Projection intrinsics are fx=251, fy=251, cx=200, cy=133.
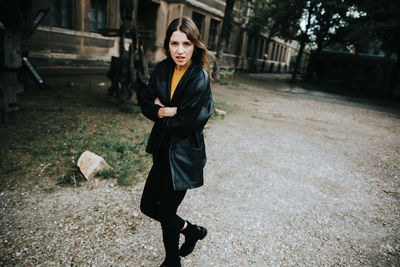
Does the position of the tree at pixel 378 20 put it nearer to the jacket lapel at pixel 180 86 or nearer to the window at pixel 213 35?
the window at pixel 213 35

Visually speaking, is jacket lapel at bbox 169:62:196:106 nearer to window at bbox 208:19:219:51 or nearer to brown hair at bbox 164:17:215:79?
brown hair at bbox 164:17:215:79

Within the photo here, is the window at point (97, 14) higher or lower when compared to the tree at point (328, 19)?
lower

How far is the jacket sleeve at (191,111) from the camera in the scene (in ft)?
5.38

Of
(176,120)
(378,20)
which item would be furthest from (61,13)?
(378,20)

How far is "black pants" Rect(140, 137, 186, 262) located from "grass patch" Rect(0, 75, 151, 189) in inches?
61.7

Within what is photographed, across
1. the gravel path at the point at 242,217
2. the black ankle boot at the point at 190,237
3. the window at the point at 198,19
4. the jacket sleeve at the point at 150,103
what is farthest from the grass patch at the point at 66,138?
the window at the point at 198,19

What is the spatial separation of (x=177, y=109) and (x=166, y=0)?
16.5 metres

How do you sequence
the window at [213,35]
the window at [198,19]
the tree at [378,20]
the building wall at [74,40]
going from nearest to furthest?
the building wall at [74,40] < the tree at [378,20] < the window at [198,19] < the window at [213,35]

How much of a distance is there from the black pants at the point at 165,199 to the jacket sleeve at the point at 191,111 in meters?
0.21

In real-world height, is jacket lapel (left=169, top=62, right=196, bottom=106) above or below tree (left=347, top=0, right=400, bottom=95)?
below

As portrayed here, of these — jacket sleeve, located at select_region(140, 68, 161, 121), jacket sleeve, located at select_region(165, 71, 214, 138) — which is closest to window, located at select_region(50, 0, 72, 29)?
jacket sleeve, located at select_region(140, 68, 161, 121)

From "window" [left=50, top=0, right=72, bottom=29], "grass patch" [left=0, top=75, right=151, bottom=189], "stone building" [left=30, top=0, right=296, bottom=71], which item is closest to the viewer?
"grass patch" [left=0, top=75, right=151, bottom=189]

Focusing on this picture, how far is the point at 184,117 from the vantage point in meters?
1.64

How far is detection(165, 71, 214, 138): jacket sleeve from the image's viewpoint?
1.64 m
